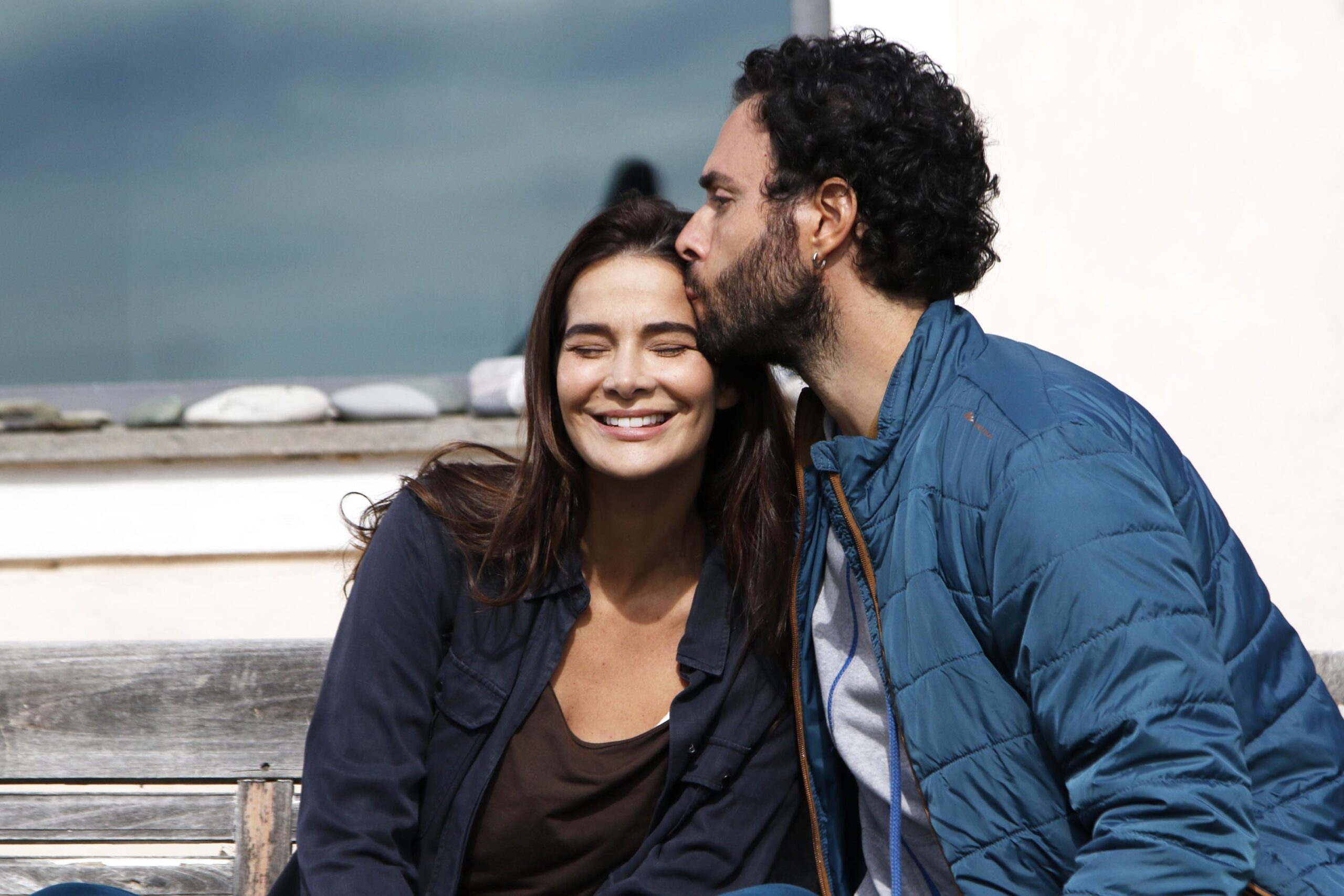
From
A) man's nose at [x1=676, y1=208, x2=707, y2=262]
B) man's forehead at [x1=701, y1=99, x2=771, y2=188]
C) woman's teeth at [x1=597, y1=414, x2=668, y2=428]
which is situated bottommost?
woman's teeth at [x1=597, y1=414, x2=668, y2=428]

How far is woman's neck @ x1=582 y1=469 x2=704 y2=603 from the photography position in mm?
2383

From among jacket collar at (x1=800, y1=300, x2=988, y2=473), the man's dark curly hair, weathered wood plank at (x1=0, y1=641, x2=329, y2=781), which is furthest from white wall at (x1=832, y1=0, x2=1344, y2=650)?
weathered wood plank at (x1=0, y1=641, x2=329, y2=781)

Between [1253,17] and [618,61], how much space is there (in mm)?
1742

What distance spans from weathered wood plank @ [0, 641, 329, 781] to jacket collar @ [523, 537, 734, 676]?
25.0 inches

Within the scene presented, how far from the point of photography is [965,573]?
1681 mm

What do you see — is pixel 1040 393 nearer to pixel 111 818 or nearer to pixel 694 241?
pixel 694 241

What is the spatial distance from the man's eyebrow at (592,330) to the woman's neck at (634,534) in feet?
0.96

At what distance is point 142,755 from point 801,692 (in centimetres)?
134

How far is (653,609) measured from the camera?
2389mm

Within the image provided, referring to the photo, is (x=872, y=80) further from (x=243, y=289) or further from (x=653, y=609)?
(x=243, y=289)

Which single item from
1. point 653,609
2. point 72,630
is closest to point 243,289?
point 72,630

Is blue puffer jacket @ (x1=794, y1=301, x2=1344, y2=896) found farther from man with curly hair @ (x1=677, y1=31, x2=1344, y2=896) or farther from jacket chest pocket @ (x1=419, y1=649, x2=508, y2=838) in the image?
jacket chest pocket @ (x1=419, y1=649, x2=508, y2=838)

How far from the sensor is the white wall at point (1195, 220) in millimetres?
3287

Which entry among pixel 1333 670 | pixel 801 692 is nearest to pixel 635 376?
pixel 801 692
